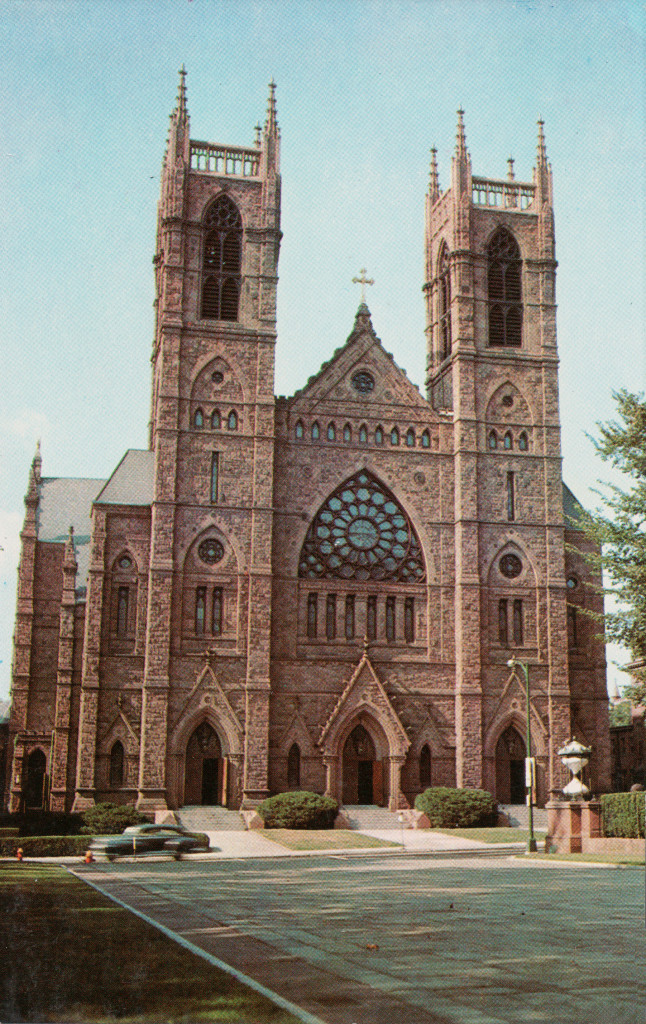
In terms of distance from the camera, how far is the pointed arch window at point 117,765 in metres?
43.6

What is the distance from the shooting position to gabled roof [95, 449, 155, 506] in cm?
4653

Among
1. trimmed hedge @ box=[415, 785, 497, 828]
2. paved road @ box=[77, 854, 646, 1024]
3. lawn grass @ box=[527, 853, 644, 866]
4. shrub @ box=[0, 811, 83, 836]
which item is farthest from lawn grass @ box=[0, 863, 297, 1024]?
trimmed hedge @ box=[415, 785, 497, 828]

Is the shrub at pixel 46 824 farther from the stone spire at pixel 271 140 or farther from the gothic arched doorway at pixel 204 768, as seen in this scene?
the stone spire at pixel 271 140

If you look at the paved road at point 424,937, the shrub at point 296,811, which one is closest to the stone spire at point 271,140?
the shrub at point 296,811

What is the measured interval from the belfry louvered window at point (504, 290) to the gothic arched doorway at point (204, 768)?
22.7m

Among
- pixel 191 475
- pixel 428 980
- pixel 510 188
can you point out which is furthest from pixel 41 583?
pixel 428 980

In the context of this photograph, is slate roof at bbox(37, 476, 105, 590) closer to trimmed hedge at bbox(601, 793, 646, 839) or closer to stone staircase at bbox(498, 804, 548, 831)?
stone staircase at bbox(498, 804, 548, 831)

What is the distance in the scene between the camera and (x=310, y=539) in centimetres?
4744

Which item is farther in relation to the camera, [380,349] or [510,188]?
[510,188]

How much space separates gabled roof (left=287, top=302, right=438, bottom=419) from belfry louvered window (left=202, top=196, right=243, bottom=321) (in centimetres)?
494

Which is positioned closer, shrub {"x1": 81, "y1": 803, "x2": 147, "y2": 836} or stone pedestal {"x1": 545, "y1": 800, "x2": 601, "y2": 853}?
stone pedestal {"x1": 545, "y1": 800, "x2": 601, "y2": 853}

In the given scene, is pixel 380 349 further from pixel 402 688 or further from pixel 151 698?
pixel 151 698

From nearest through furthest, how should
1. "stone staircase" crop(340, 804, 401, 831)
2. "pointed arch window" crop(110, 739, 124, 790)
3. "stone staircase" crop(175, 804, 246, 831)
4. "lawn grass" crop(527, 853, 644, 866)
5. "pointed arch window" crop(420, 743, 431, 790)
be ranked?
"lawn grass" crop(527, 853, 644, 866) → "stone staircase" crop(175, 804, 246, 831) → "stone staircase" crop(340, 804, 401, 831) → "pointed arch window" crop(110, 739, 124, 790) → "pointed arch window" crop(420, 743, 431, 790)

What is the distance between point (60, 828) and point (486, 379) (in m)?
27.4
